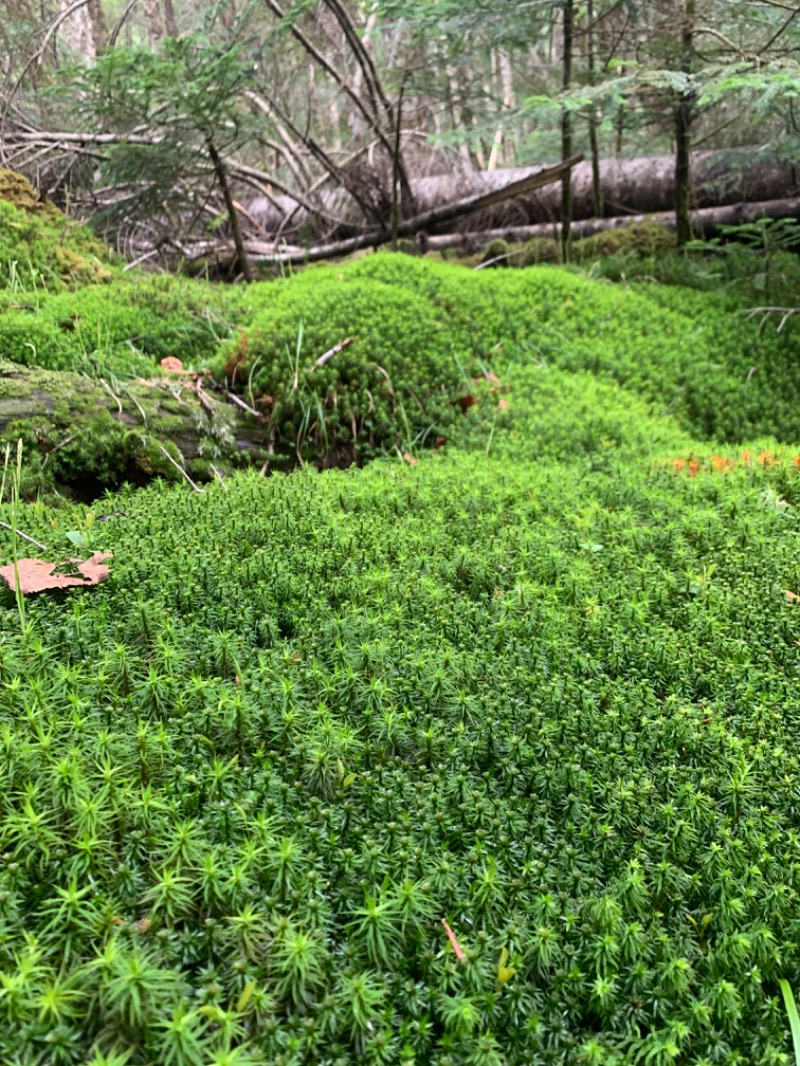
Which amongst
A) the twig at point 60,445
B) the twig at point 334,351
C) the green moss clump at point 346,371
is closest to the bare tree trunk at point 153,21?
the green moss clump at point 346,371

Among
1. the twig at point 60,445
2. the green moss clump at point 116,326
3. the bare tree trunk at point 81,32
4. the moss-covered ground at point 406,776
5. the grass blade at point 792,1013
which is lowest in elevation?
the grass blade at point 792,1013

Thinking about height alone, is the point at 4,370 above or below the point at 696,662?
above

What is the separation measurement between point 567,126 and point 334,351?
5.00 metres

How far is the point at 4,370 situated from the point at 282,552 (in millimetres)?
2435

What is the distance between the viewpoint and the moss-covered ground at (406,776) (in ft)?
4.55

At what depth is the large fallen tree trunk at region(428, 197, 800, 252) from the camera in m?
8.67

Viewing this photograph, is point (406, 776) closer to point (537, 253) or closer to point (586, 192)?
→ point (537, 253)

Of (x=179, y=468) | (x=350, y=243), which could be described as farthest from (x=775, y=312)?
(x=179, y=468)

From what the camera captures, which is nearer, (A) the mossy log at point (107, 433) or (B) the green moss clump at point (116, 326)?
(A) the mossy log at point (107, 433)

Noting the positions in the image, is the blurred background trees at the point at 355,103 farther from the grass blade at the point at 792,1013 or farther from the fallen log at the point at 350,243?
the grass blade at the point at 792,1013

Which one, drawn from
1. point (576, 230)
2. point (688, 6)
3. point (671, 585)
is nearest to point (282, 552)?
point (671, 585)

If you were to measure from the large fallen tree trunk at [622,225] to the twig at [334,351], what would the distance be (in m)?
4.92

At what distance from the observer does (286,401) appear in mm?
4691

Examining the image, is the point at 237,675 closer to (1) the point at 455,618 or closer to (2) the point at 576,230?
(1) the point at 455,618
